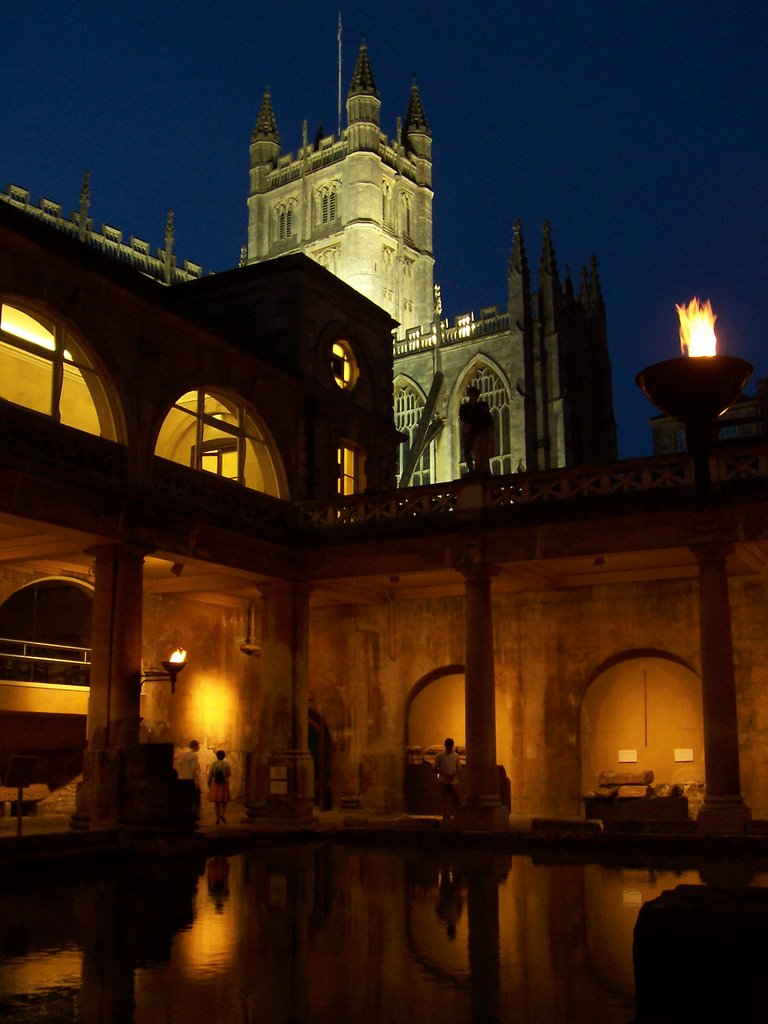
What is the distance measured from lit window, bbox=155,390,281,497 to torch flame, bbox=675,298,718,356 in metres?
19.3

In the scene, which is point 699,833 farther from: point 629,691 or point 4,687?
point 4,687

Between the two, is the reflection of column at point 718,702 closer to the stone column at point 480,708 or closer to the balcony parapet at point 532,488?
the balcony parapet at point 532,488

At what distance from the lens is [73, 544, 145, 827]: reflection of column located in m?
19.9

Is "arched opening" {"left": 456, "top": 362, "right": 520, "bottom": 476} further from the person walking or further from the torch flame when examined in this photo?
the torch flame

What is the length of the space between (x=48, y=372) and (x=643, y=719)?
1566 centimetres

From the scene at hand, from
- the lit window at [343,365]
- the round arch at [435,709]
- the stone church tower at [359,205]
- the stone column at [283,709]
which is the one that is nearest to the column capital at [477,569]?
the stone column at [283,709]

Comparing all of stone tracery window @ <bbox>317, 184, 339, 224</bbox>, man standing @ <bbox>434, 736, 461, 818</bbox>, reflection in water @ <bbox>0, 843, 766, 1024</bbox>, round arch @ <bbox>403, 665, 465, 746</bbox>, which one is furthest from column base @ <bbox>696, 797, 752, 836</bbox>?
stone tracery window @ <bbox>317, 184, 339, 224</bbox>

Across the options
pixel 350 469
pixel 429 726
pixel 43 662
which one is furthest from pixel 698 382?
pixel 350 469

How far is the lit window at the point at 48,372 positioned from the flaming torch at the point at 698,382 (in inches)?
646

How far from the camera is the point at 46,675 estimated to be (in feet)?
81.5

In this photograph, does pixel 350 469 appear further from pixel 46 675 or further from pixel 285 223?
pixel 285 223

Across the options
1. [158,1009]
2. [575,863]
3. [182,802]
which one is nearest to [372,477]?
[182,802]

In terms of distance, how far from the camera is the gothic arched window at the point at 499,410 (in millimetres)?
64250

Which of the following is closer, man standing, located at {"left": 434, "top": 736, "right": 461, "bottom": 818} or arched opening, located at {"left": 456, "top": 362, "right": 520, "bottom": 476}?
man standing, located at {"left": 434, "top": 736, "right": 461, "bottom": 818}
